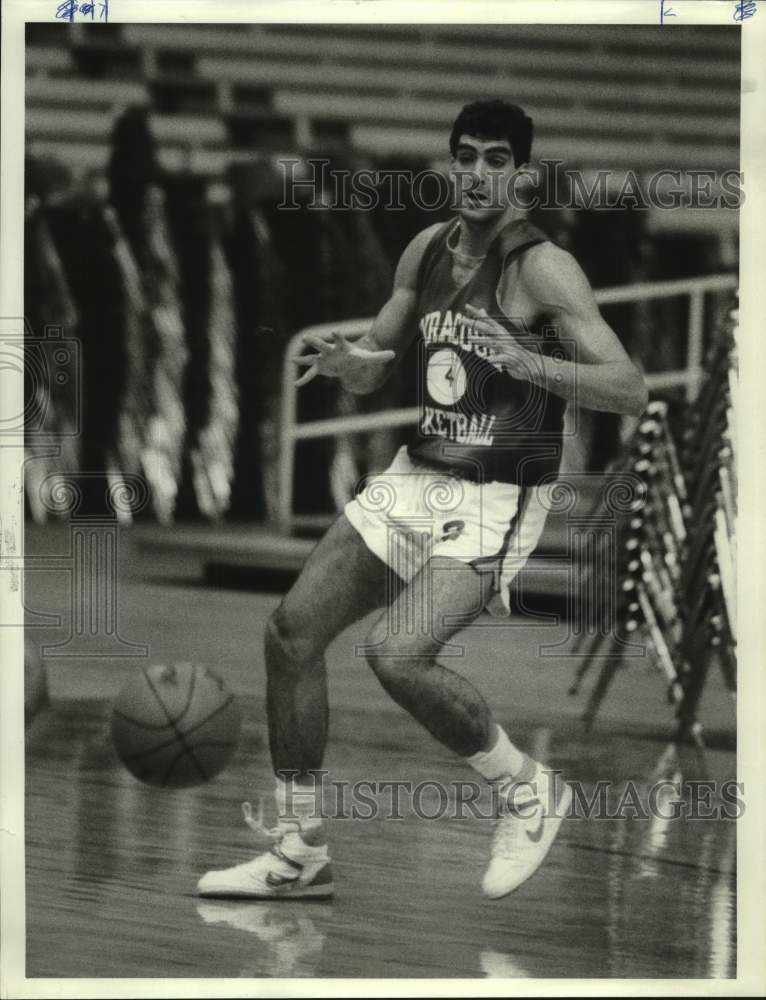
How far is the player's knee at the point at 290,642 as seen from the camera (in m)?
5.60

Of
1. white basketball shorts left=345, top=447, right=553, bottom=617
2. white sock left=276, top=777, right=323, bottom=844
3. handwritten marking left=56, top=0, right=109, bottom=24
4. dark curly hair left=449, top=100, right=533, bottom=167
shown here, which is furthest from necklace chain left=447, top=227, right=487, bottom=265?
white sock left=276, top=777, right=323, bottom=844

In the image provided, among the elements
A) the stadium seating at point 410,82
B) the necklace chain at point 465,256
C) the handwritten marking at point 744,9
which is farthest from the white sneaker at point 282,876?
the handwritten marking at point 744,9

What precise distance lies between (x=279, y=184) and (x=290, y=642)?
1538 mm

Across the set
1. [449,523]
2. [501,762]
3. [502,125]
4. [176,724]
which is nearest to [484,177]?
[502,125]

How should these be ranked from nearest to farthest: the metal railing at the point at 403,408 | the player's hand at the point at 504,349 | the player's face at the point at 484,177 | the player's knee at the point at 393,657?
1. the player's knee at the point at 393,657
2. the player's hand at the point at 504,349
3. the player's face at the point at 484,177
4. the metal railing at the point at 403,408

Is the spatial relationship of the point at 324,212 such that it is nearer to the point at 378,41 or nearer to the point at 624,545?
the point at 378,41

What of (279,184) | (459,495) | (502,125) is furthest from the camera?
Result: (279,184)

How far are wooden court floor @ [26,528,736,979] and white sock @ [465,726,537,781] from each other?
210 millimetres

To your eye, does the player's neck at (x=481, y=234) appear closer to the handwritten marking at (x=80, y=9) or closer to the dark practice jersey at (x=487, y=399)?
the dark practice jersey at (x=487, y=399)

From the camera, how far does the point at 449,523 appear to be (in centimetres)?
565

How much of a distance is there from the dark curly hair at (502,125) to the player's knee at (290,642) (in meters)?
1.63

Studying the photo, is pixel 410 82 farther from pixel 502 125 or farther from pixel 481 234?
pixel 481 234

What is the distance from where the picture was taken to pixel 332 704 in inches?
233

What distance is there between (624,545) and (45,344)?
6.68 feet
